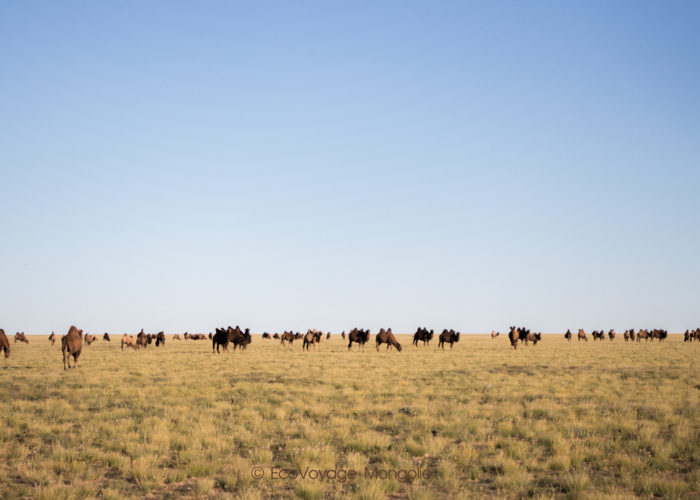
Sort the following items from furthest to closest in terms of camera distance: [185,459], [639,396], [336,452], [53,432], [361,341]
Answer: [361,341], [639,396], [53,432], [336,452], [185,459]

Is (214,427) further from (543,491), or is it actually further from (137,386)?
(137,386)

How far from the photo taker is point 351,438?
1266 cm

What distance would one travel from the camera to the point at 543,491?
8.95 metres

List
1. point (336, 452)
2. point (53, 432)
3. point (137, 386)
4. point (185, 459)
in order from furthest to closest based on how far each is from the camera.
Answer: point (137, 386) → point (53, 432) → point (336, 452) → point (185, 459)

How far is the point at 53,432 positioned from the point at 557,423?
13693mm

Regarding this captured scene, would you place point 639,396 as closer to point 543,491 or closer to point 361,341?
point 543,491

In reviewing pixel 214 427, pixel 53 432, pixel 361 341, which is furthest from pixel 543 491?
pixel 361 341

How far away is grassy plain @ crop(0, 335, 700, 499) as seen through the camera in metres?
9.41

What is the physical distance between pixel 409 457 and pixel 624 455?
4661 millimetres

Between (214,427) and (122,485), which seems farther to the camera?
(214,427)

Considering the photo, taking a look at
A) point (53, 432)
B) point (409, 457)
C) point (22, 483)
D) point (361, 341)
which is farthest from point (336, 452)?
point (361, 341)

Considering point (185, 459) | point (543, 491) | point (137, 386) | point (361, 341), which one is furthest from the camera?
point (361, 341)

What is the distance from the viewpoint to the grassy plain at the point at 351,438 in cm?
941

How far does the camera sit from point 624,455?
36.1ft
